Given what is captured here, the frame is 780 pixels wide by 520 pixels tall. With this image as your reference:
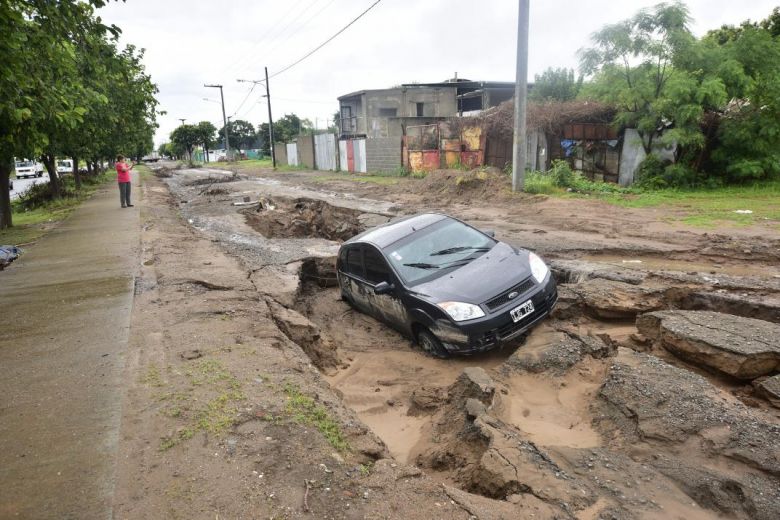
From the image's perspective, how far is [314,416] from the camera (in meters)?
3.78

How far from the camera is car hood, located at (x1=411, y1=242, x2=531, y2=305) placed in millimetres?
5672

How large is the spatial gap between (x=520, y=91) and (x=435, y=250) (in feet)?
36.2

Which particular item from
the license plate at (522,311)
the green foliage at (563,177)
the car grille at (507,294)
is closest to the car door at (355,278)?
the car grille at (507,294)

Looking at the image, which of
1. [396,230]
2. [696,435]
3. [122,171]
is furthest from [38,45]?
[122,171]

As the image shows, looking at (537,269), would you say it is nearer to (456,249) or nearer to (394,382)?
(456,249)

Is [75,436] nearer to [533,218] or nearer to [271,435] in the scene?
[271,435]

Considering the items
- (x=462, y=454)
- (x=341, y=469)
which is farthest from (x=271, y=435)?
(x=462, y=454)

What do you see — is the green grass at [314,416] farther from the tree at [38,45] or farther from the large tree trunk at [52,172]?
the large tree trunk at [52,172]

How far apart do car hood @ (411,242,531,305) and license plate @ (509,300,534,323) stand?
10.1 inches

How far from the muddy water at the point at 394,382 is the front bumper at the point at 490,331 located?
0.28 metres

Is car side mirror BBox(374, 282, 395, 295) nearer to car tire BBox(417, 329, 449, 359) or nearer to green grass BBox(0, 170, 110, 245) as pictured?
car tire BBox(417, 329, 449, 359)

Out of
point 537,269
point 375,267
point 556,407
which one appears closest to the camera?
point 556,407

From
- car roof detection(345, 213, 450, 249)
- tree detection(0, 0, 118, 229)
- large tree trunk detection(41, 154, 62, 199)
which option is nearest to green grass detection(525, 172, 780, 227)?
car roof detection(345, 213, 450, 249)

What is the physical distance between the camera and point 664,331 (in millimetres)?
4957
